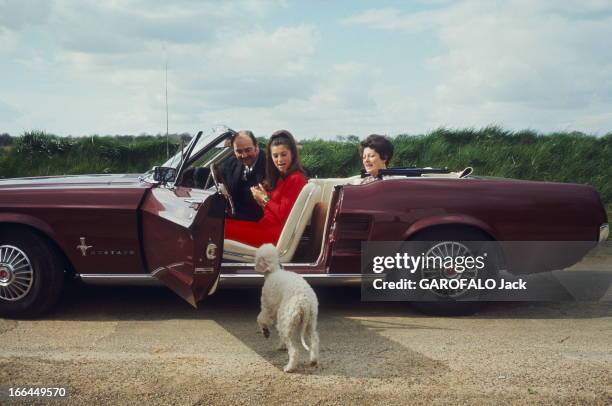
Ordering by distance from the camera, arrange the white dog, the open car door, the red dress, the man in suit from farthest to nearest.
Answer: the man in suit → the red dress → the open car door → the white dog

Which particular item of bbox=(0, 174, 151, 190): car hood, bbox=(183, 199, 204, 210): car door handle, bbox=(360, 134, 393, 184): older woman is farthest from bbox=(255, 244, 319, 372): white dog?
bbox=(360, 134, 393, 184): older woman

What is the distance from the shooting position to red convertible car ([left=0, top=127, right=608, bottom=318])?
4.90 meters

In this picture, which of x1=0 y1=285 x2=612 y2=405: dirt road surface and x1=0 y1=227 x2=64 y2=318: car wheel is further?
x1=0 y1=227 x2=64 y2=318: car wheel

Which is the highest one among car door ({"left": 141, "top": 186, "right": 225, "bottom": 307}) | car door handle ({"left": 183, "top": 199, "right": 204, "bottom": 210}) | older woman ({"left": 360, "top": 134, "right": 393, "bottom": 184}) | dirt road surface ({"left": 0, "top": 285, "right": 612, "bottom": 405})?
older woman ({"left": 360, "top": 134, "right": 393, "bottom": 184})

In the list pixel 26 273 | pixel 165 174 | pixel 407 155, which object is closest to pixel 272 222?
pixel 165 174

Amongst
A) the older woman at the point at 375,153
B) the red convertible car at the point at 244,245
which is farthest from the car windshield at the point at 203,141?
the older woman at the point at 375,153

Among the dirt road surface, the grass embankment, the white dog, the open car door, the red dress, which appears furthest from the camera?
the grass embankment

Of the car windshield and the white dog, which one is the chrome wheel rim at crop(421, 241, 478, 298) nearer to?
the white dog

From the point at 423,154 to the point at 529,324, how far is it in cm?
775

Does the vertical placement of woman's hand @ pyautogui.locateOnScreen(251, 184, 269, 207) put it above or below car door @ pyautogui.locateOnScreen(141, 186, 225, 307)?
above

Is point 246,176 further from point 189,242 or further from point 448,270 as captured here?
point 448,270

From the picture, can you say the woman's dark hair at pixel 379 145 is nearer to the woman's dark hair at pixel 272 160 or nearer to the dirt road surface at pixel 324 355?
the woman's dark hair at pixel 272 160

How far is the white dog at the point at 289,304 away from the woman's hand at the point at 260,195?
110 centimetres

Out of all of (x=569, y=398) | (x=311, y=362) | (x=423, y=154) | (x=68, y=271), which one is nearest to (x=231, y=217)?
(x=68, y=271)
